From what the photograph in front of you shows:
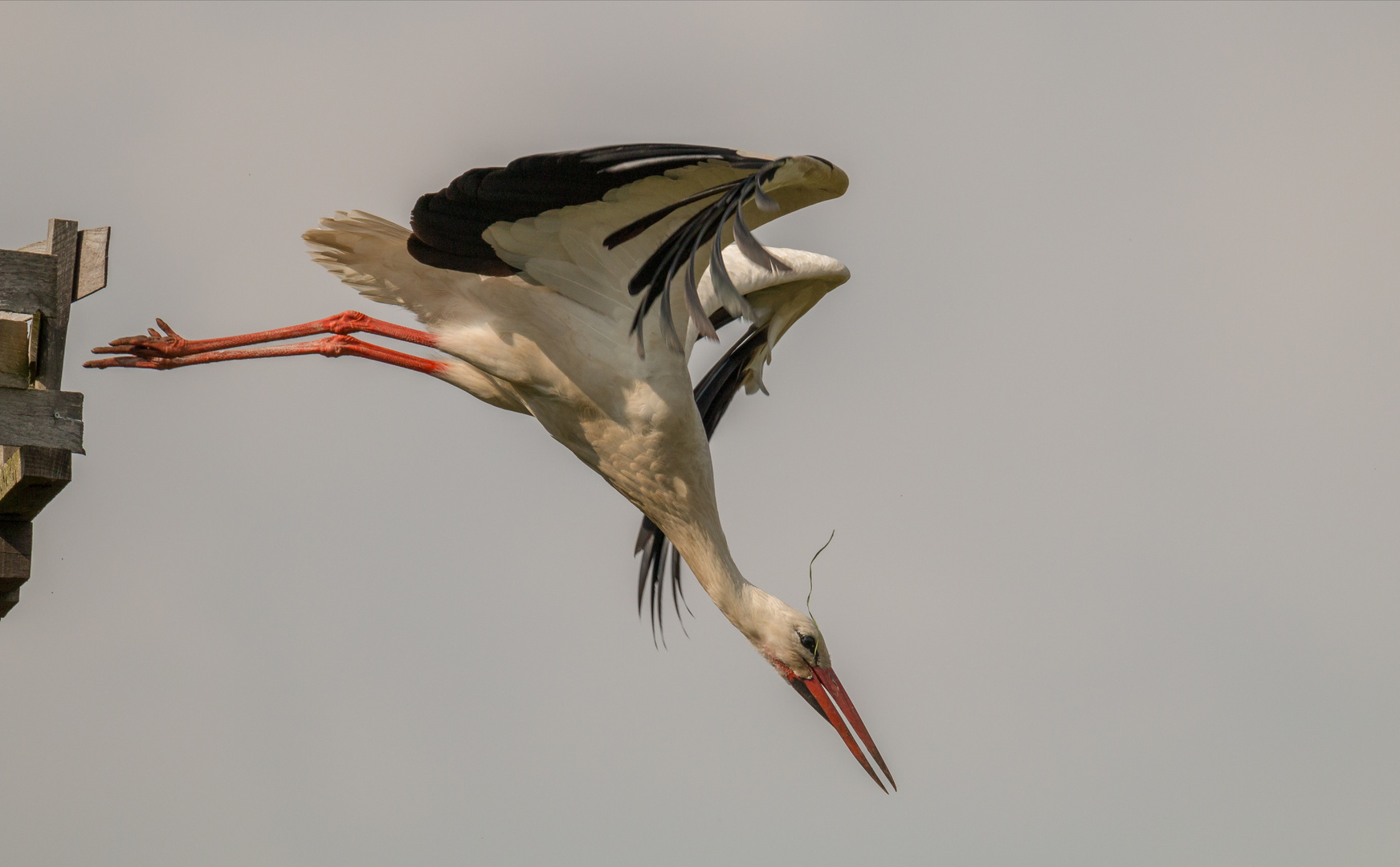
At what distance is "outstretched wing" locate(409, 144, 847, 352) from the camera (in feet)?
15.4

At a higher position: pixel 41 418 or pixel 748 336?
pixel 748 336

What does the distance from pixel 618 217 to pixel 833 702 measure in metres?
2.75

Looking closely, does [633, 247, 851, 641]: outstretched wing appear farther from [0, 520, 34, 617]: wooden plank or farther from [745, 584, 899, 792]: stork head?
[0, 520, 34, 617]: wooden plank

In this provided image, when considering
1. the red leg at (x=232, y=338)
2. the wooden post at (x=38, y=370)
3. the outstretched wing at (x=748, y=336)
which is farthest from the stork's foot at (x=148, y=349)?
the outstretched wing at (x=748, y=336)

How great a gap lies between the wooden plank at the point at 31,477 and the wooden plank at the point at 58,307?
249 mm

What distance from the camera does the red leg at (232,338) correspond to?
6.39 m

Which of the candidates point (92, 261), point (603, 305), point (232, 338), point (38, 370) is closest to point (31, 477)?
point (38, 370)

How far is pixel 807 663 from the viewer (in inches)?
262

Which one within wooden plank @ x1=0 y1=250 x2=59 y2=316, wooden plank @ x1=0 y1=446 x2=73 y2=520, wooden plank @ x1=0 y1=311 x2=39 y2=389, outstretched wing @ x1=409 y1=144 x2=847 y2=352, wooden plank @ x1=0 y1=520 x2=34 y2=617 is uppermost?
outstretched wing @ x1=409 y1=144 x2=847 y2=352

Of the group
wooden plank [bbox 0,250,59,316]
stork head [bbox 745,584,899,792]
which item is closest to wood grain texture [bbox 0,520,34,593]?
wooden plank [bbox 0,250,59,316]

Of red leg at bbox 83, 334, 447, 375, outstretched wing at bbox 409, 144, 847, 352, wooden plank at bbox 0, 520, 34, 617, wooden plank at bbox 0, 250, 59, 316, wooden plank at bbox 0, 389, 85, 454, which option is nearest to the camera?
outstretched wing at bbox 409, 144, 847, 352

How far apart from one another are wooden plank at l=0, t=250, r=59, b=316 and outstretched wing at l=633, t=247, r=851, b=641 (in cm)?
305

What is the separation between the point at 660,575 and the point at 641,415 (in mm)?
2298

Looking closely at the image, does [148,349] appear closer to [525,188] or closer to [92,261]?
Result: [92,261]
